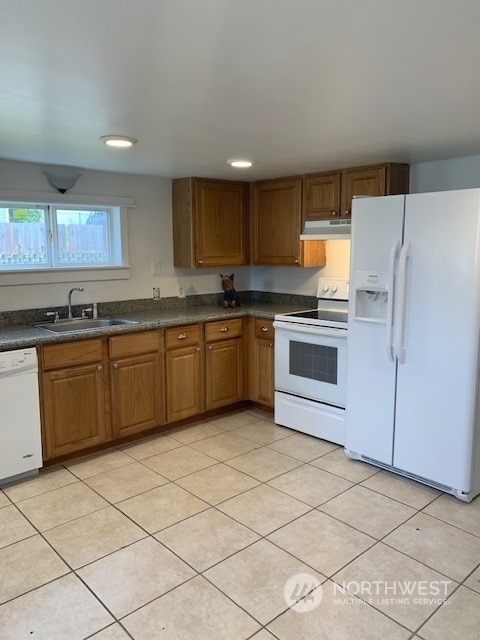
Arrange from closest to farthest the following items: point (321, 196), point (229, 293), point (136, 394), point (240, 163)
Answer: point (240, 163) < point (136, 394) < point (321, 196) < point (229, 293)

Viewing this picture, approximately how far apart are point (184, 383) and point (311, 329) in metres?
1.09

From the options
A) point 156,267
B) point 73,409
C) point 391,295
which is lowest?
point 73,409

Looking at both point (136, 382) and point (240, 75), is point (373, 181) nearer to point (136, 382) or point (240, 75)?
point (240, 75)

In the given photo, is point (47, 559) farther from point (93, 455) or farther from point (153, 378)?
point (153, 378)

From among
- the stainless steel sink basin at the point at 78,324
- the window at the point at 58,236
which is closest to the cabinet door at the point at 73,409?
the stainless steel sink basin at the point at 78,324

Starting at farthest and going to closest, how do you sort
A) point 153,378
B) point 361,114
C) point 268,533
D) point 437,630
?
point 153,378
point 268,533
point 361,114
point 437,630

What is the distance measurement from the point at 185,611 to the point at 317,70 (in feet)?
6.91

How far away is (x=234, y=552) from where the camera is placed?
2.35 m

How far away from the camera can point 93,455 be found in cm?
348

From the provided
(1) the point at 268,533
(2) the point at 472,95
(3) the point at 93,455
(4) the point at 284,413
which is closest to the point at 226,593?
(1) the point at 268,533

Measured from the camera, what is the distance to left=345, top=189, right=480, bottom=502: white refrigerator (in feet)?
8.83
